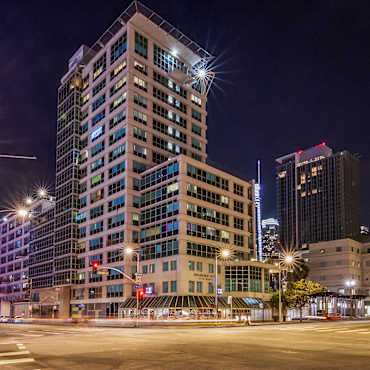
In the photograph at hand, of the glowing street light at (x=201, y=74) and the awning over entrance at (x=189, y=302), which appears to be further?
the glowing street light at (x=201, y=74)

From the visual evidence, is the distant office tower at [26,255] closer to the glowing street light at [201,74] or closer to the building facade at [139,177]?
the building facade at [139,177]

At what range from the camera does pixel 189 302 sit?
224ft

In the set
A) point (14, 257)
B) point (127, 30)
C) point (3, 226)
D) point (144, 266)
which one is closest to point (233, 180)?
point (144, 266)

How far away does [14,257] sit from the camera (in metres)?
139

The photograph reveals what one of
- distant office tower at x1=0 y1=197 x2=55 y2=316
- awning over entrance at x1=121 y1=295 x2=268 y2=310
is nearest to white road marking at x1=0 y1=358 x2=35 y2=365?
awning over entrance at x1=121 y1=295 x2=268 y2=310

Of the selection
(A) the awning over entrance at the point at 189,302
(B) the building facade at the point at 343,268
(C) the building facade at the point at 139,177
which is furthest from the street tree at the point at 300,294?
(B) the building facade at the point at 343,268

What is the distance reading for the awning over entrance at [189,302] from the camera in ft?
223

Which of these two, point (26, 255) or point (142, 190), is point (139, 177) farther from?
point (26, 255)

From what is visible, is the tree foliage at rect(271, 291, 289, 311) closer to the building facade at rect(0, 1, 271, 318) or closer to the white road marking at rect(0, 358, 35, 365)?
the building facade at rect(0, 1, 271, 318)

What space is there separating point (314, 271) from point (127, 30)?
266ft

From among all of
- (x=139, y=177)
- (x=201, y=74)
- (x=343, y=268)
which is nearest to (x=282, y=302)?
(x=139, y=177)

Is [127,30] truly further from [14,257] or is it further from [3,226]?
[3,226]

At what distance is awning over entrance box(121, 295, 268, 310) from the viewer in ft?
223

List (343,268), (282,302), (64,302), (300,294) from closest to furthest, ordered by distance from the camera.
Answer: (300,294) < (282,302) < (64,302) < (343,268)
